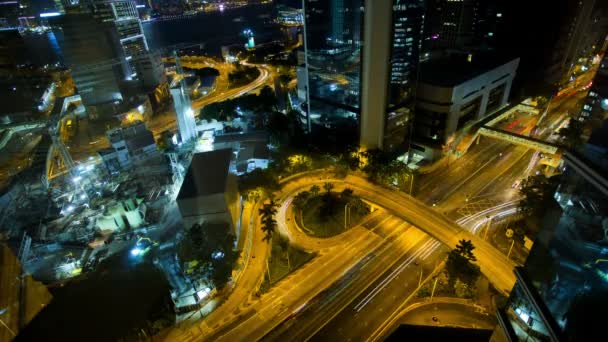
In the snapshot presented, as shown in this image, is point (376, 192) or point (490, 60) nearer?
point (376, 192)

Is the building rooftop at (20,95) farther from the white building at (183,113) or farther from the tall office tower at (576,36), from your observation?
the tall office tower at (576,36)

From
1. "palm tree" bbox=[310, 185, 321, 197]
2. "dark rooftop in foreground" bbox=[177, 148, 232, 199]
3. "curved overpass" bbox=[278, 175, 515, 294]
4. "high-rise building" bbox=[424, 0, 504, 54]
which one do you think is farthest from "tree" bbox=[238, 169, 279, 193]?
"high-rise building" bbox=[424, 0, 504, 54]

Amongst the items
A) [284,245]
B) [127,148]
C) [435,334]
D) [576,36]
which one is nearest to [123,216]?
[127,148]

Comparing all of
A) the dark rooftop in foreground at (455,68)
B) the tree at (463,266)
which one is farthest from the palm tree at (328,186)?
the dark rooftop in foreground at (455,68)

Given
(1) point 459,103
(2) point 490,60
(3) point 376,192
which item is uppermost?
(2) point 490,60

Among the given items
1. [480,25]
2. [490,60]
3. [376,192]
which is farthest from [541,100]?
[376,192]

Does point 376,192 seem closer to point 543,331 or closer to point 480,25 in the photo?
point 543,331

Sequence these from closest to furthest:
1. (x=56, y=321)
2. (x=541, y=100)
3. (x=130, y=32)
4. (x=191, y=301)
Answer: (x=56, y=321) < (x=191, y=301) < (x=541, y=100) < (x=130, y=32)
